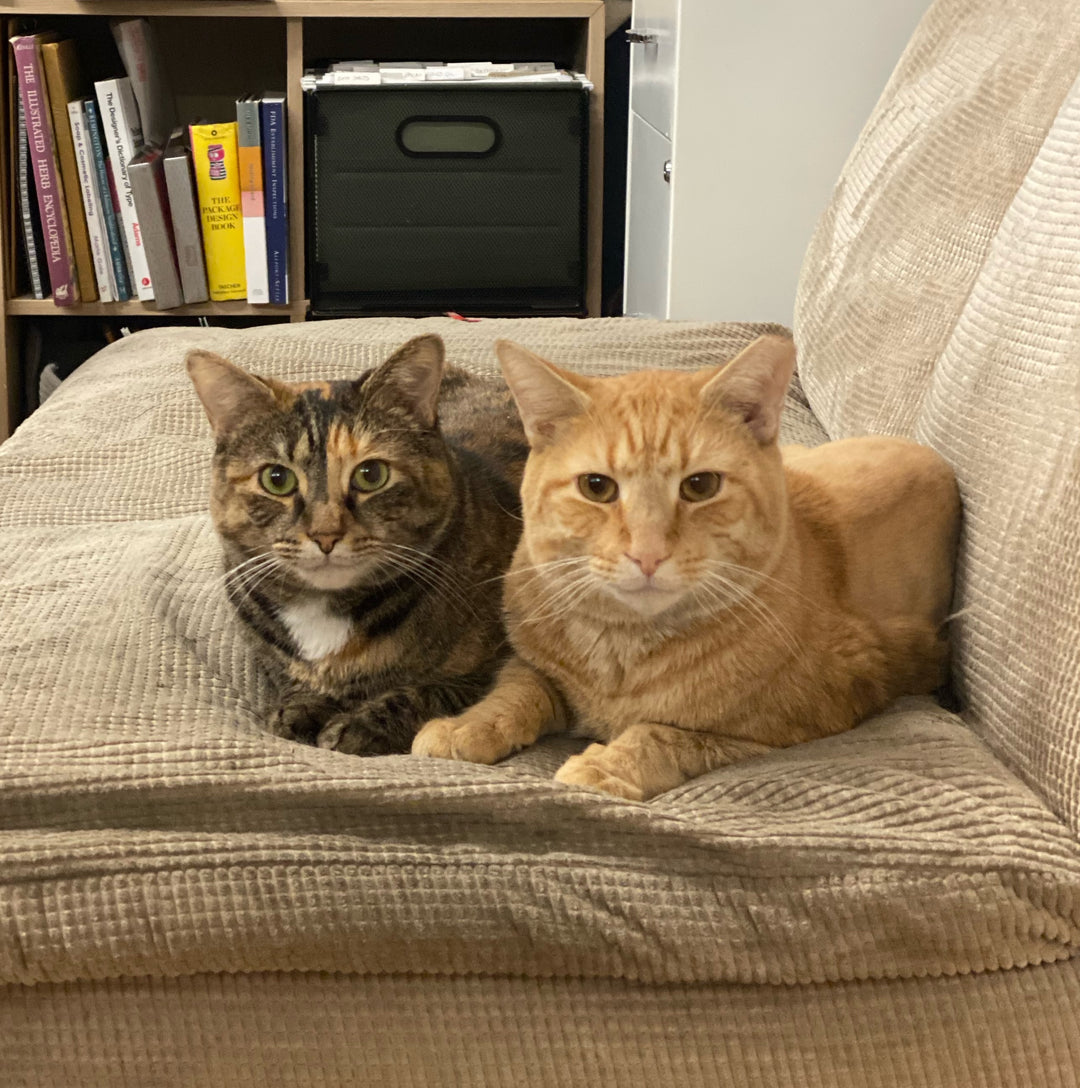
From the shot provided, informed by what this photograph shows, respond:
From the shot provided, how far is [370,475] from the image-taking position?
118 cm

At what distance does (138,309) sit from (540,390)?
2.10m

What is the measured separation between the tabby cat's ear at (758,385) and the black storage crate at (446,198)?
6.15 feet

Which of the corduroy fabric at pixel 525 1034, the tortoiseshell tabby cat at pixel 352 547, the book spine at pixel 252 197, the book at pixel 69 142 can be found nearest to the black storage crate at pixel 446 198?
the book spine at pixel 252 197

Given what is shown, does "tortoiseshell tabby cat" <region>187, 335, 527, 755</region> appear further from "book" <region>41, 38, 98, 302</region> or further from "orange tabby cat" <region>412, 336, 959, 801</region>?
"book" <region>41, 38, 98, 302</region>

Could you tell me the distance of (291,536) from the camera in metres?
1.14

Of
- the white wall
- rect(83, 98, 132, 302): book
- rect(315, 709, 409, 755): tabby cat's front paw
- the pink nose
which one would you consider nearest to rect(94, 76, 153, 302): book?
rect(83, 98, 132, 302): book

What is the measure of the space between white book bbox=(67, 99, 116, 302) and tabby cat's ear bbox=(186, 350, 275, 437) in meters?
1.92

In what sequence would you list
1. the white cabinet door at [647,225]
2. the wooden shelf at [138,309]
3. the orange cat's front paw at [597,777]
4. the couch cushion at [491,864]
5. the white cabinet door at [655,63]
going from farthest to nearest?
the wooden shelf at [138,309] → the white cabinet door at [647,225] → the white cabinet door at [655,63] → the orange cat's front paw at [597,777] → the couch cushion at [491,864]

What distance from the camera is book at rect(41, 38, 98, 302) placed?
2764 millimetres

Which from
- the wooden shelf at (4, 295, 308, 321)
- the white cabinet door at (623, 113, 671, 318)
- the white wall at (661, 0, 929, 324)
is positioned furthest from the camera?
the wooden shelf at (4, 295, 308, 321)

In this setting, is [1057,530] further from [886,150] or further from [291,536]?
[886,150]

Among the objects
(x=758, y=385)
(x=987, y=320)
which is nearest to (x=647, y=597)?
(x=758, y=385)

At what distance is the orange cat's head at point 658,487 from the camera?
42.0 inches

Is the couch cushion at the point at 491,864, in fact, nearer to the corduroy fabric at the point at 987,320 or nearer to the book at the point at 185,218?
the corduroy fabric at the point at 987,320
